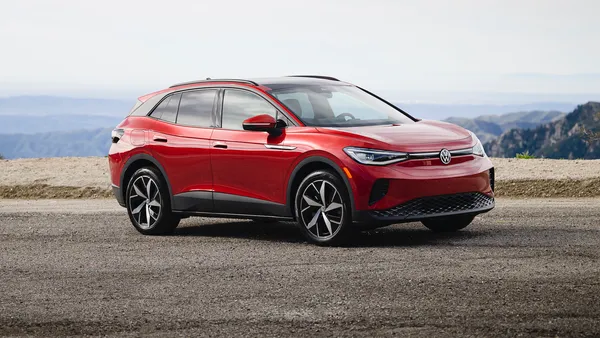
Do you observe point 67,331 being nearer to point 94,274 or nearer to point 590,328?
point 94,274

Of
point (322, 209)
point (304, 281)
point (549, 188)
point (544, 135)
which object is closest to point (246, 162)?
point (322, 209)

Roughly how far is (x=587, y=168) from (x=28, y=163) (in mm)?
12249

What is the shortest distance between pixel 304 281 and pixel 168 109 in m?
4.15

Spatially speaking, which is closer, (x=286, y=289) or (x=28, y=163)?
(x=286, y=289)

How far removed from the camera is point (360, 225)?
31.5ft

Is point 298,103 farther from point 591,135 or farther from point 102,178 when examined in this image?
point 591,135

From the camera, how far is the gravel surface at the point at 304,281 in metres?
6.64

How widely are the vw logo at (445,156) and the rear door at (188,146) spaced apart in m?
2.56

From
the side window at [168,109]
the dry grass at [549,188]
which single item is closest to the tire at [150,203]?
the side window at [168,109]

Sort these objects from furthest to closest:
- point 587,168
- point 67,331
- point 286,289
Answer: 1. point 587,168
2. point 286,289
3. point 67,331

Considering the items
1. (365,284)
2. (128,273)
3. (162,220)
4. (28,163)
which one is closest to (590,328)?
(365,284)

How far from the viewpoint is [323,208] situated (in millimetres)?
9797

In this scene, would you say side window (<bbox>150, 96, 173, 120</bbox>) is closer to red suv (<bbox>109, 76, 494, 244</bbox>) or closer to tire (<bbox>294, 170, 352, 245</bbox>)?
red suv (<bbox>109, 76, 494, 244</bbox>)

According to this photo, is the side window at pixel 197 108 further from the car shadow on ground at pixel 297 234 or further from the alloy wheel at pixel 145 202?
the car shadow on ground at pixel 297 234
